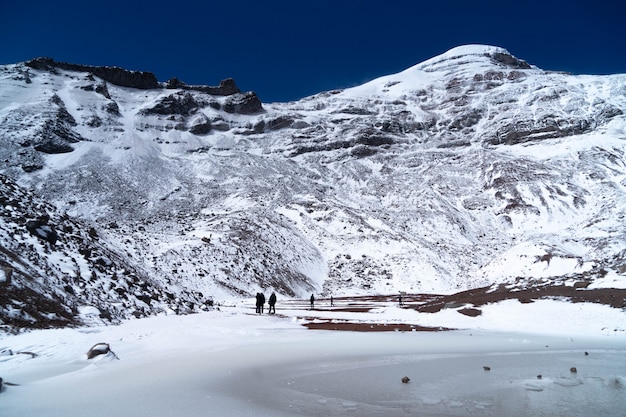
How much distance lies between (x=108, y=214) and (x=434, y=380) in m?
74.3

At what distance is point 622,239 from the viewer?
58.2 m

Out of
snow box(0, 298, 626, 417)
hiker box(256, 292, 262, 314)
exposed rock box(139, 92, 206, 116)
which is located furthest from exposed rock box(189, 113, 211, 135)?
snow box(0, 298, 626, 417)

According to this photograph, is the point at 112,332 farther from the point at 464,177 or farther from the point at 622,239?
the point at 464,177

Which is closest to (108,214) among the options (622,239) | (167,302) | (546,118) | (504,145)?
(167,302)

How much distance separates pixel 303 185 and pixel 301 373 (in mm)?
85408

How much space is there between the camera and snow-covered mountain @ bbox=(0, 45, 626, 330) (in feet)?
131

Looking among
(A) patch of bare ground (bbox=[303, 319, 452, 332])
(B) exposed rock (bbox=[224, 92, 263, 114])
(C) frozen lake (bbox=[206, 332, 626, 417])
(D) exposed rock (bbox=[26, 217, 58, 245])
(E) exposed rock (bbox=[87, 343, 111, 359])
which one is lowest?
(A) patch of bare ground (bbox=[303, 319, 452, 332])

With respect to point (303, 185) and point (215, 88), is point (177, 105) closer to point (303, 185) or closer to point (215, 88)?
point (215, 88)

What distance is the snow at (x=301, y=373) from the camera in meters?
7.15

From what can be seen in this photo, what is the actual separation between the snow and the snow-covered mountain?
13.4 ft

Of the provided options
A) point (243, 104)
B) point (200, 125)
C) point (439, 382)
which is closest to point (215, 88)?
point (243, 104)

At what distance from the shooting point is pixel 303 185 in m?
95.2

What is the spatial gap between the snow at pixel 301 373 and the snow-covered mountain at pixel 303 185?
160 inches

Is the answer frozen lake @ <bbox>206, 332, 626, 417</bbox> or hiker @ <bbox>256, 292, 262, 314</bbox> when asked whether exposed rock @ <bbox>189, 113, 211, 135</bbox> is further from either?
frozen lake @ <bbox>206, 332, 626, 417</bbox>
